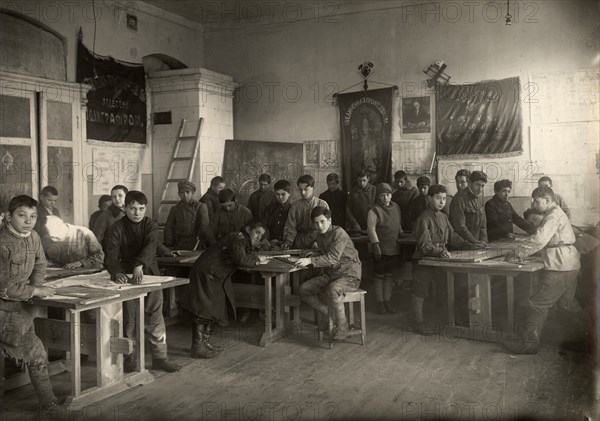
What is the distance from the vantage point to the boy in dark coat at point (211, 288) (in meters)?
5.75

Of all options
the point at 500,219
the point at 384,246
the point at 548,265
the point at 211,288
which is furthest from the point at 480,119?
the point at 211,288

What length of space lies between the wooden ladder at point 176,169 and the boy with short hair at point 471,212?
4.77 metres

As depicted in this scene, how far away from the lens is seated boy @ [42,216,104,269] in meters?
6.10

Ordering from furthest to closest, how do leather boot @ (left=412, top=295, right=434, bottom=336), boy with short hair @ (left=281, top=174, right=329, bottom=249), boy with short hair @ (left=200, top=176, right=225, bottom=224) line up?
boy with short hair @ (left=200, top=176, right=225, bottom=224)
boy with short hair @ (left=281, top=174, right=329, bottom=249)
leather boot @ (left=412, top=295, right=434, bottom=336)

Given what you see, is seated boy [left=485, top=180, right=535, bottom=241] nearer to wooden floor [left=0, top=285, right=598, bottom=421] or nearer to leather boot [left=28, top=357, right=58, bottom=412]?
wooden floor [left=0, top=285, right=598, bottom=421]

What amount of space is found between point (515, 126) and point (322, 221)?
14.6 ft

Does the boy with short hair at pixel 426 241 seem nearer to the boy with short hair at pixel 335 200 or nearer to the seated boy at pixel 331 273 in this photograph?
the seated boy at pixel 331 273

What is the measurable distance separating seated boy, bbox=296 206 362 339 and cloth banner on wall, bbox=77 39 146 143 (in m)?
4.74

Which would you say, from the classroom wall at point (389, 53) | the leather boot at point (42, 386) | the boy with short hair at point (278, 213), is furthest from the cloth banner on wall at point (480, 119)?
the leather boot at point (42, 386)

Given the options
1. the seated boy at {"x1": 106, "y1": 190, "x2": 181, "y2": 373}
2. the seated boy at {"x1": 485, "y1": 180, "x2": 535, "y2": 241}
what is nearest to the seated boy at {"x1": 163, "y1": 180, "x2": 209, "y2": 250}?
the seated boy at {"x1": 106, "y1": 190, "x2": 181, "y2": 373}

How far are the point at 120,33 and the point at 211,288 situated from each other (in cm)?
583

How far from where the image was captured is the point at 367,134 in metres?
10.4

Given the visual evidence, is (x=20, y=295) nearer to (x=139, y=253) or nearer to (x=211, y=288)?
(x=139, y=253)

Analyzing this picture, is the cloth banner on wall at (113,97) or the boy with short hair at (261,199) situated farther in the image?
the cloth banner on wall at (113,97)
